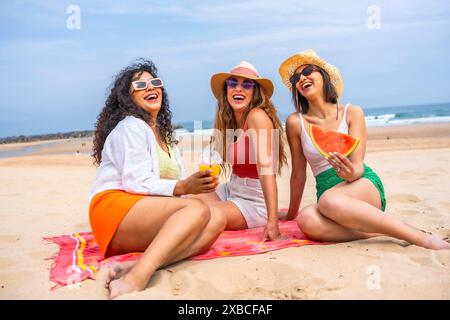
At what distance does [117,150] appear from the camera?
11.5 feet

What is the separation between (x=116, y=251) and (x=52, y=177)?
21.9 ft

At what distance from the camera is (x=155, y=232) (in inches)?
134

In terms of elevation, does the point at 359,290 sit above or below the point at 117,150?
below

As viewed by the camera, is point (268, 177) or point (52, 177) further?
point (52, 177)

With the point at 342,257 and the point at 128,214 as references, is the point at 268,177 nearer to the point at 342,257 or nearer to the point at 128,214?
the point at 342,257

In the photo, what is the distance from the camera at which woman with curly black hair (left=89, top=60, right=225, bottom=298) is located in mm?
3129

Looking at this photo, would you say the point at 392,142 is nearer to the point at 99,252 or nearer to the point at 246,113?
the point at 246,113

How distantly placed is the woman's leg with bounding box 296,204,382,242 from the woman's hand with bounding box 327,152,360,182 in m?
0.34

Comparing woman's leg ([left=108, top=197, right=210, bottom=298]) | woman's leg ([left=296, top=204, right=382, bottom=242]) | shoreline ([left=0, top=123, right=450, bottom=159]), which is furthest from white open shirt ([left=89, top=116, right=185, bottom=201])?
shoreline ([left=0, top=123, right=450, bottom=159])

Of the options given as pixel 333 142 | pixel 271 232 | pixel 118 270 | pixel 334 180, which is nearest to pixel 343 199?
pixel 334 180

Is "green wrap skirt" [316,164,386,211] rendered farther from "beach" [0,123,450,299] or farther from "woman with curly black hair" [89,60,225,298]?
"woman with curly black hair" [89,60,225,298]

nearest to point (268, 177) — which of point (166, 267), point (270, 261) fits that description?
point (270, 261)
